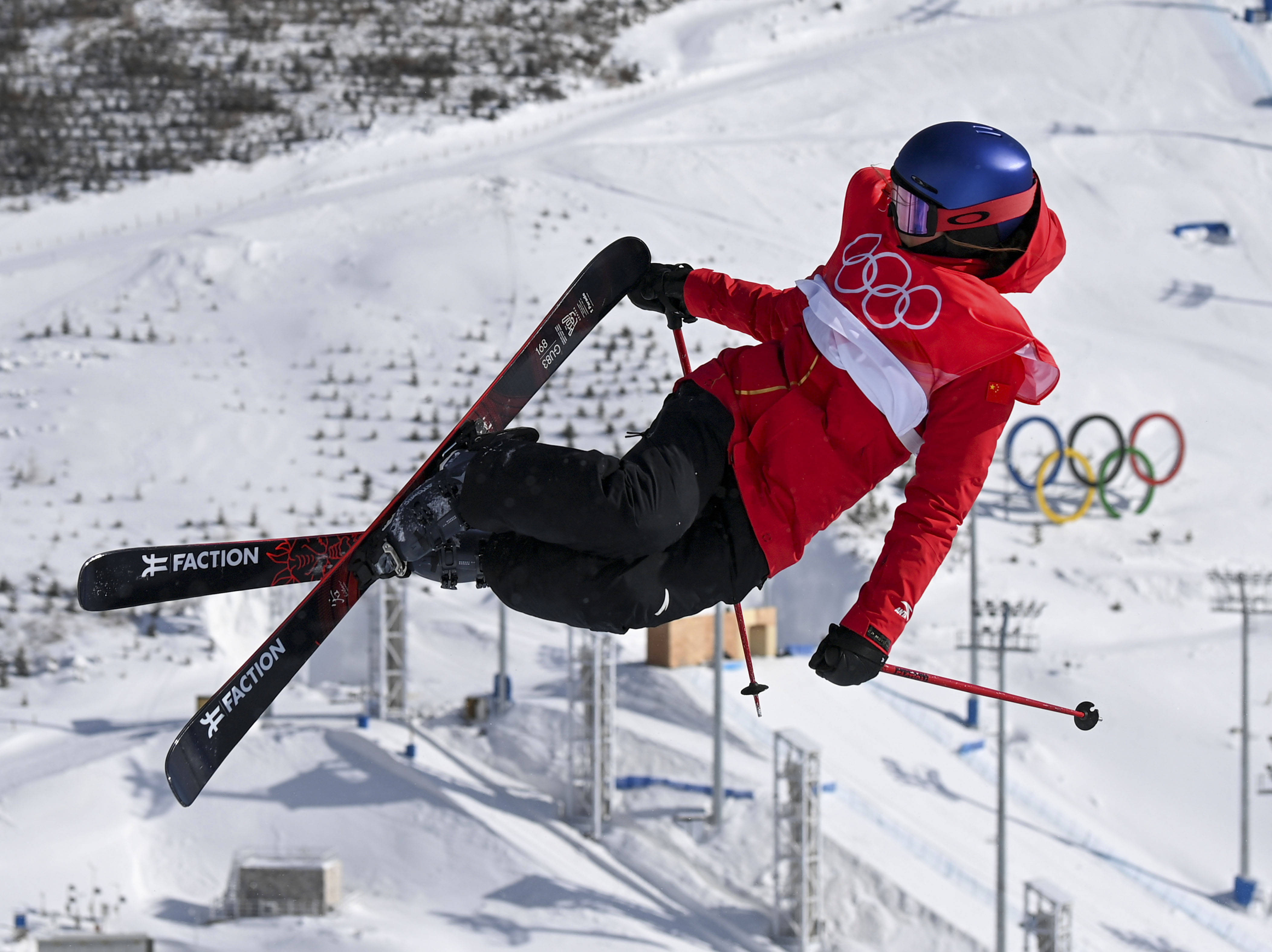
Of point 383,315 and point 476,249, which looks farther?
point 476,249

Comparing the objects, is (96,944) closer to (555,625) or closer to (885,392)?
(555,625)

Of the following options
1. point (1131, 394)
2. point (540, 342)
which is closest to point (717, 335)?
point (1131, 394)

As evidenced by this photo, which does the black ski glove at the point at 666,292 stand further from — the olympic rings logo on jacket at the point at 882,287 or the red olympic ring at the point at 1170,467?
the red olympic ring at the point at 1170,467

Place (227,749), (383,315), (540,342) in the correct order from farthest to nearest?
(383,315) → (540,342) → (227,749)

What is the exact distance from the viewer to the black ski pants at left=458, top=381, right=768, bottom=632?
381 cm

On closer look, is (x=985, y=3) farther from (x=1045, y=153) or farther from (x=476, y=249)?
(x=476, y=249)

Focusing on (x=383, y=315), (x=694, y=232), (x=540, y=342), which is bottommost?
(x=540, y=342)

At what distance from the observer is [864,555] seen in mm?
23656

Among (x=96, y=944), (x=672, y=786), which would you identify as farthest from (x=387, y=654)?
(x=96, y=944)

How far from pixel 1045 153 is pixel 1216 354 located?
9.49 m

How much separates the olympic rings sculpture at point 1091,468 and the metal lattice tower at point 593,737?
11387mm

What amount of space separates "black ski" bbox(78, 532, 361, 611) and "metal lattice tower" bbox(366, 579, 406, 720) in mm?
14457

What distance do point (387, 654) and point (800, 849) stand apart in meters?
6.95

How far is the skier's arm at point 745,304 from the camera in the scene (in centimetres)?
420
